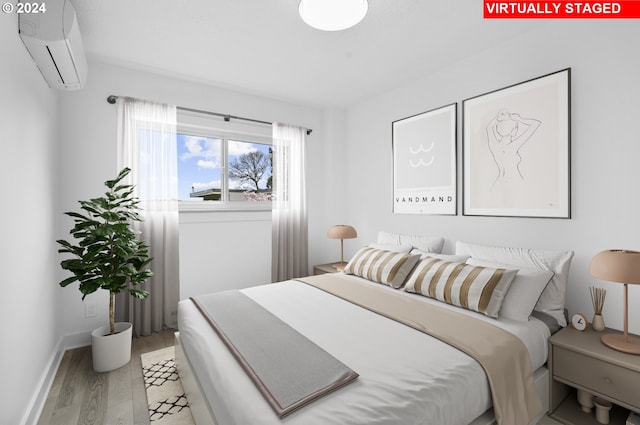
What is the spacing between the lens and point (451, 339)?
1.62 m

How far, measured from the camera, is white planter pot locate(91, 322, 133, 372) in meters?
2.33

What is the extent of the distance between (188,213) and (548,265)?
10.7ft

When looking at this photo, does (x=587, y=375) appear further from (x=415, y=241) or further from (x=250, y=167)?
(x=250, y=167)

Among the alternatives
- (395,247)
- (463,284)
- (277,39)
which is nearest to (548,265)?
(463,284)

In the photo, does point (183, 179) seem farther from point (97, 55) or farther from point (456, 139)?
point (456, 139)

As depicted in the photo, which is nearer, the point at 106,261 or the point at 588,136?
the point at 588,136

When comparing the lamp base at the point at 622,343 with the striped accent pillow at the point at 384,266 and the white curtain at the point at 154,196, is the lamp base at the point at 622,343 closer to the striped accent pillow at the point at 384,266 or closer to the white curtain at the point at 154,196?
the striped accent pillow at the point at 384,266

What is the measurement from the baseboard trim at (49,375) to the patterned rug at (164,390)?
0.57 meters

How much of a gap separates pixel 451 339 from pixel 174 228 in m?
2.69

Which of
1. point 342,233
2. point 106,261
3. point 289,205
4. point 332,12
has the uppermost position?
point 332,12

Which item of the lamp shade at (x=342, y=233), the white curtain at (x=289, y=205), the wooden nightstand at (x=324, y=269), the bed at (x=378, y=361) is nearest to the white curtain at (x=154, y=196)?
the bed at (x=378, y=361)

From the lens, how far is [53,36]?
5.95 ft

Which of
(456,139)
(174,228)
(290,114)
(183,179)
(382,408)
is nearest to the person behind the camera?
(382,408)

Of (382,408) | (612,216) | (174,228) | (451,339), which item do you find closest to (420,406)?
(382,408)
